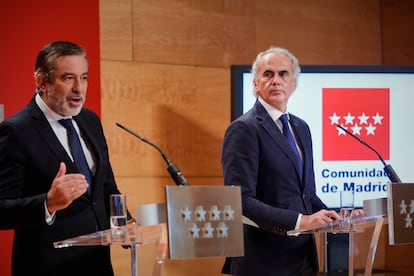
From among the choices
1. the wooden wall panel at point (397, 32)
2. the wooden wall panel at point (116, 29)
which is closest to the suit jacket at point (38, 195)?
the wooden wall panel at point (116, 29)

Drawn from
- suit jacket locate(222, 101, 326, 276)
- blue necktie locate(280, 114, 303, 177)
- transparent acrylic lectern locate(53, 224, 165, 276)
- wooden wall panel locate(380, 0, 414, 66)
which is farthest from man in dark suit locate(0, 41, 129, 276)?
wooden wall panel locate(380, 0, 414, 66)

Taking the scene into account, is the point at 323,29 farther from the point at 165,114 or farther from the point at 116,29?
the point at 116,29

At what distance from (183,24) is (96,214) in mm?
2324

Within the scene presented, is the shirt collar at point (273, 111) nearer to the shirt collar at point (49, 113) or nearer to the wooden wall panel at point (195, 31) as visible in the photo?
the shirt collar at point (49, 113)

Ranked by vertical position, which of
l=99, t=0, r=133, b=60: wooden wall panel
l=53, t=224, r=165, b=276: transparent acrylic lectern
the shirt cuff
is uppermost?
l=99, t=0, r=133, b=60: wooden wall panel

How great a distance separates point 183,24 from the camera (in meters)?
5.01

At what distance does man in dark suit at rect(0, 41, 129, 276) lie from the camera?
2740 millimetres

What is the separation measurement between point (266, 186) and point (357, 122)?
1825mm

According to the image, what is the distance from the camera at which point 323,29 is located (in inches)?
214

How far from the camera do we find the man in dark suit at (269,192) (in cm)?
315

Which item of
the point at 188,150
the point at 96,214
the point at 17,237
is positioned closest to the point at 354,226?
the point at 96,214

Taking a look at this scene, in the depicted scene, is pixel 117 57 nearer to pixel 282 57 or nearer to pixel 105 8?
pixel 105 8

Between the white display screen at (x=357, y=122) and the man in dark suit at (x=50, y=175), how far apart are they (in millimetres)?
2116

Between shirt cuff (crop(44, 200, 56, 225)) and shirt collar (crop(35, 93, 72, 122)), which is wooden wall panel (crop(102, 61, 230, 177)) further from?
shirt cuff (crop(44, 200, 56, 225))
